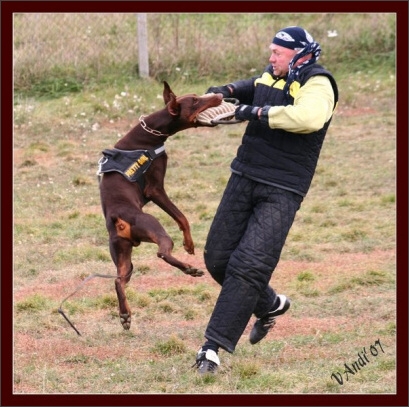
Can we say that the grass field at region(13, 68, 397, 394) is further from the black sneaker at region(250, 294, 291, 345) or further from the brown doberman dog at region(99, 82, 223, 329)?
the brown doberman dog at region(99, 82, 223, 329)

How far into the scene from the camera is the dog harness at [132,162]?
5434mm

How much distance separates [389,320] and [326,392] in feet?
5.72

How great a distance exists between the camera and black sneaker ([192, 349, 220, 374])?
5500mm

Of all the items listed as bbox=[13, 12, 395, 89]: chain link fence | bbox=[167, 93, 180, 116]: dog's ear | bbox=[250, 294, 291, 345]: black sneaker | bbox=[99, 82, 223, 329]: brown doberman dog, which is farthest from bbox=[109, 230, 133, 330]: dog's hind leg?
bbox=[13, 12, 395, 89]: chain link fence

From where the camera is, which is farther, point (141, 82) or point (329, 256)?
point (141, 82)

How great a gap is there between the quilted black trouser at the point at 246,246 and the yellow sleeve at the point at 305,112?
1.52 feet

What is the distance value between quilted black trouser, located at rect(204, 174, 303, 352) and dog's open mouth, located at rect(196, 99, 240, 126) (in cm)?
41

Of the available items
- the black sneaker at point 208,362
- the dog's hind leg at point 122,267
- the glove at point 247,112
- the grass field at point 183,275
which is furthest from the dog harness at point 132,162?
the grass field at point 183,275

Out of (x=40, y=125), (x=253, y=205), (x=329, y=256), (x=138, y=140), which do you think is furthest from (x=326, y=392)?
(x=40, y=125)

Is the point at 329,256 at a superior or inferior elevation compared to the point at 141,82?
inferior

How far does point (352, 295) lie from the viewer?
7.59 metres

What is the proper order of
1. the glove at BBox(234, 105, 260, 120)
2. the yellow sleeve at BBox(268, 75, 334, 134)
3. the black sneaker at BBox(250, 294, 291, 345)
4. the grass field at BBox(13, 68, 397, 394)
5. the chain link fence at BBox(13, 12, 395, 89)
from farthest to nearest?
the chain link fence at BBox(13, 12, 395, 89) → the black sneaker at BBox(250, 294, 291, 345) → the grass field at BBox(13, 68, 397, 394) → the glove at BBox(234, 105, 260, 120) → the yellow sleeve at BBox(268, 75, 334, 134)

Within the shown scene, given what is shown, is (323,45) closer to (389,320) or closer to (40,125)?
(40,125)

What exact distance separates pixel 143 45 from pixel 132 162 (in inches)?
329
